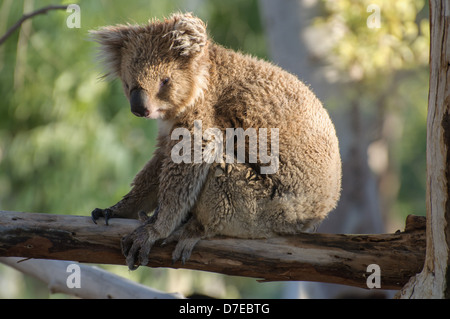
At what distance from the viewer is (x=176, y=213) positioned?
3438 mm

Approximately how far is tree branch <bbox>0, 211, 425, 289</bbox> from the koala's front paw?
8 cm

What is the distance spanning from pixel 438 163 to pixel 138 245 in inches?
72.1

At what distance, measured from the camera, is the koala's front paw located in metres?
3.31

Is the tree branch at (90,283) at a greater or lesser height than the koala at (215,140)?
lesser

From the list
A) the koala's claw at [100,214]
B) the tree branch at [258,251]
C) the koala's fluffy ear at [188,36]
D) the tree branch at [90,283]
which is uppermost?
the koala's fluffy ear at [188,36]

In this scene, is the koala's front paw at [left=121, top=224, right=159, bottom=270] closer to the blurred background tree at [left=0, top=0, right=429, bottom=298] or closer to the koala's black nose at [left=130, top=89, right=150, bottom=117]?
the koala's black nose at [left=130, top=89, right=150, bottom=117]

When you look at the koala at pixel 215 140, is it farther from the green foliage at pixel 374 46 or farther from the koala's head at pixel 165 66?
the green foliage at pixel 374 46

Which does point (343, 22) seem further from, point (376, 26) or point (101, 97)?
point (101, 97)

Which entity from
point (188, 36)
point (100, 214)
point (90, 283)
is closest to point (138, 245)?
point (100, 214)

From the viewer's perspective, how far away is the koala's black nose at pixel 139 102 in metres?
3.47

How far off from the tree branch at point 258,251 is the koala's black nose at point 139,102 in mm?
803

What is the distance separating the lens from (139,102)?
11.4 feet

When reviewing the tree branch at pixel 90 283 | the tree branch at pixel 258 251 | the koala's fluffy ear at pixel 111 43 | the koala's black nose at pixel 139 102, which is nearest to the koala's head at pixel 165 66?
the koala's black nose at pixel 139 102
